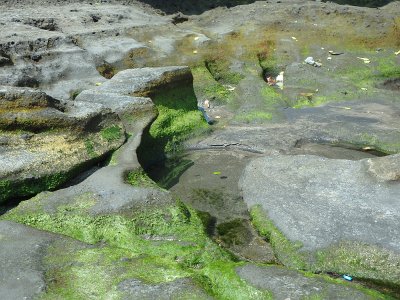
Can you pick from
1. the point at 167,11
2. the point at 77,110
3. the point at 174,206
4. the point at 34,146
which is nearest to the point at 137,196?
the point at 174,206

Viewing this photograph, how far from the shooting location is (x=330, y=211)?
5.30m

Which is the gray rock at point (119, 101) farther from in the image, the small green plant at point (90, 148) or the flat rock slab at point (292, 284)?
the flat rock slab at point (292, 284)

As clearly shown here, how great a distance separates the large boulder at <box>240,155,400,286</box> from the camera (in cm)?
471

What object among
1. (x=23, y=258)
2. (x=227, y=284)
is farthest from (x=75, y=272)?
(x=227, y=284)

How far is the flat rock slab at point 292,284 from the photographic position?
3.74 meters

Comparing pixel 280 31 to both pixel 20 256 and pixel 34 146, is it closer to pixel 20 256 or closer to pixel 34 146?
pixel 34 146

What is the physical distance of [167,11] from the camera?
Result: 14680mm

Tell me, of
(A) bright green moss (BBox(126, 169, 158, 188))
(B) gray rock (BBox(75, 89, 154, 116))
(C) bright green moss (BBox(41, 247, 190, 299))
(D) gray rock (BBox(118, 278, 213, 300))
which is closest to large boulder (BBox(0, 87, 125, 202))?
(A) bright green moss (BBox(126, 169, 158, 188))

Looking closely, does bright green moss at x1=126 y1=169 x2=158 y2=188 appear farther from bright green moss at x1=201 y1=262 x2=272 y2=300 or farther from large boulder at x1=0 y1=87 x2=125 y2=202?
bright green moss at x1=201 y1=262 x2=272 y2=300

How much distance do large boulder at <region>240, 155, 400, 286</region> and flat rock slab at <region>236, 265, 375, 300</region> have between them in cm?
76

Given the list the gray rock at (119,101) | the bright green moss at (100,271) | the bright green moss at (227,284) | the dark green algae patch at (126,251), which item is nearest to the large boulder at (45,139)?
the dark green algae patch at (126,251)

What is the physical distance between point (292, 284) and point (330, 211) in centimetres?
163

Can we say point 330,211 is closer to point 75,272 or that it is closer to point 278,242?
point 278,242

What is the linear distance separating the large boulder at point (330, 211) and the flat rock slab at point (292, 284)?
0.76 metres
